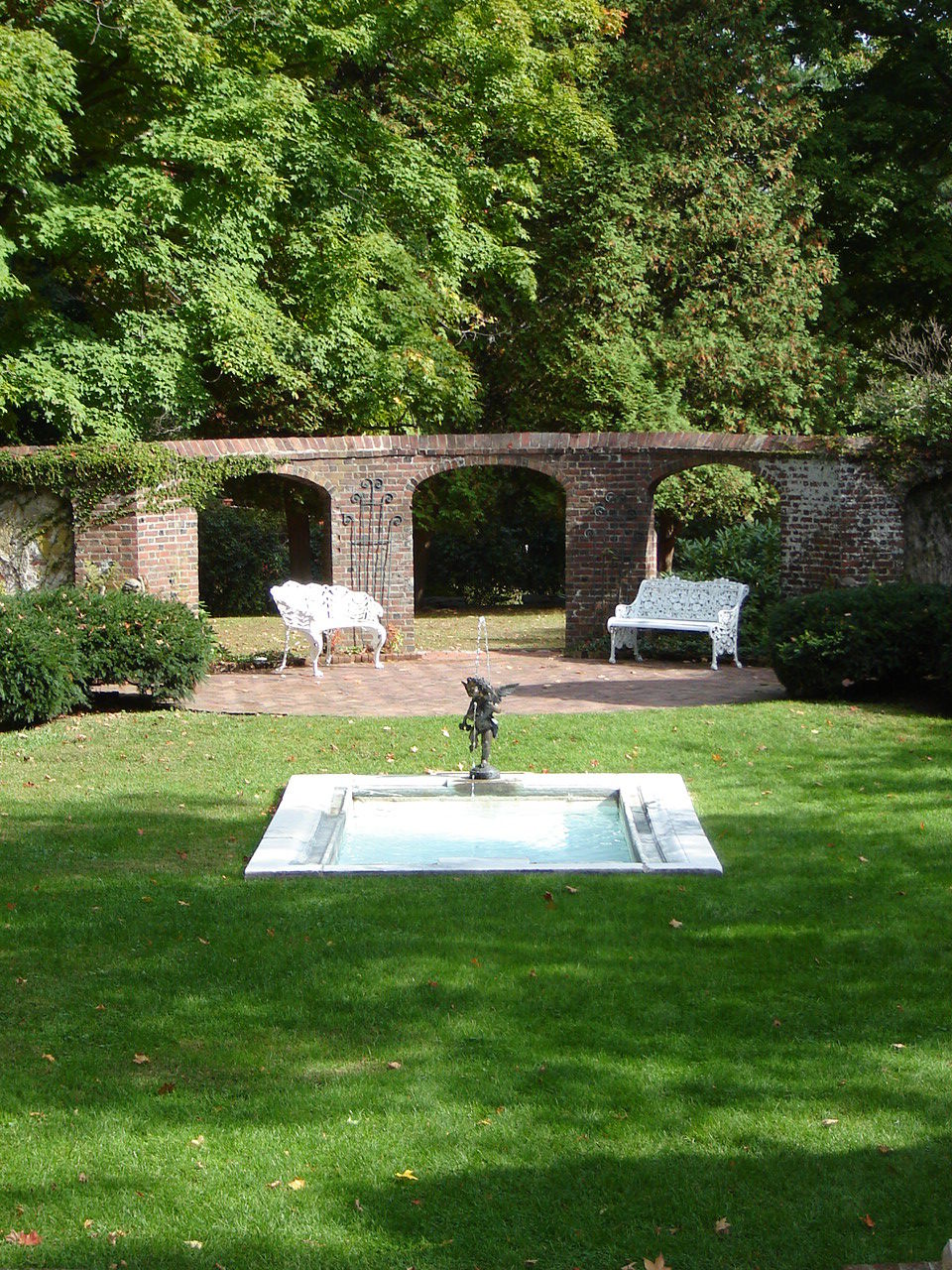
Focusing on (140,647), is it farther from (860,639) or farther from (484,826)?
(860,639)

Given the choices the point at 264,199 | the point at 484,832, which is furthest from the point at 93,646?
the point at 264,199

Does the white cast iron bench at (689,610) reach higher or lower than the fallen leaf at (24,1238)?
higher

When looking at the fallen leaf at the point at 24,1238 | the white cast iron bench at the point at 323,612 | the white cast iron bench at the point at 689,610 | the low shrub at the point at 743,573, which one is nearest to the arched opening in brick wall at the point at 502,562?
the low shrub at the point at 743,573

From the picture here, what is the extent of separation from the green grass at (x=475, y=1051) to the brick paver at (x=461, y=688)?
422 cm

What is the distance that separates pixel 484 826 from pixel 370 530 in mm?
8743

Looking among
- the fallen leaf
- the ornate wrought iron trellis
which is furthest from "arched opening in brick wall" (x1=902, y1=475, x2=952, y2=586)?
the fallen leaf

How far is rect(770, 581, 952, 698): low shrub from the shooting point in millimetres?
13289

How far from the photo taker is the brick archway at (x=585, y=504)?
16.4m

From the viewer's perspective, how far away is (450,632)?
22.2 m

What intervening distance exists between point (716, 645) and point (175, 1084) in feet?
39.4

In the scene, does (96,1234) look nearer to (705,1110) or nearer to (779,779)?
(705,1110)

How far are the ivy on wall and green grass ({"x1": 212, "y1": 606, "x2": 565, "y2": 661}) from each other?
207 centimetres

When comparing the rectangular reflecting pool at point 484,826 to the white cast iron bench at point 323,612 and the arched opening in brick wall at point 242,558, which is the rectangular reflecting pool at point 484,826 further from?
the arched opening in brick wall at point 242,558

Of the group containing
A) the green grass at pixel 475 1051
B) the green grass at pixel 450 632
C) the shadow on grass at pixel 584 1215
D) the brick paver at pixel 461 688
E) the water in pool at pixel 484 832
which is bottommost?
the shadow on grass at pixel 584 1215
